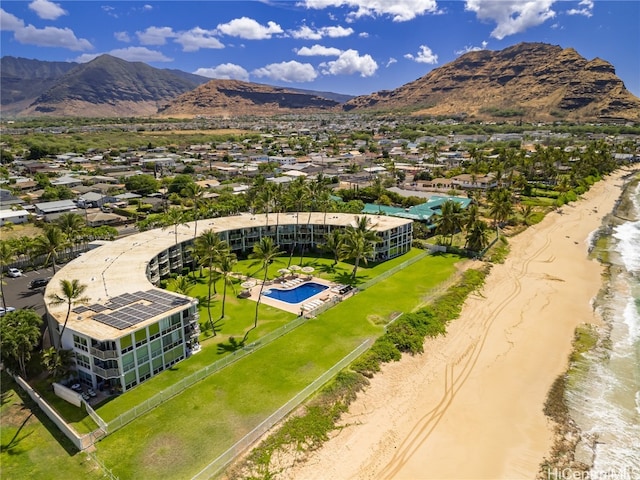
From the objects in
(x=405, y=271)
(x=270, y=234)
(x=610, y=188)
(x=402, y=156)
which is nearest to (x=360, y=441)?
(x=405, y=271)

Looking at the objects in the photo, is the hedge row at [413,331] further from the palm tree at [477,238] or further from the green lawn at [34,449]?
the green lawn at [34,449]

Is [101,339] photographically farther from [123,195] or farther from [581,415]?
[123,195]

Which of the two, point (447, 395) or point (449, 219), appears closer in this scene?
point (447, 395)

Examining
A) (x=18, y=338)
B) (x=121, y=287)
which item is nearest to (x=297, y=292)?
(x=121, y=287)

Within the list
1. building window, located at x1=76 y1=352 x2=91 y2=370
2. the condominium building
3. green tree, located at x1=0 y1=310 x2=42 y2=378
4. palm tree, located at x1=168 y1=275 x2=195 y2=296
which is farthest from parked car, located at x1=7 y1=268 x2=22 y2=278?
building window, located at x1=76 y1=352 x2=91 y2=370

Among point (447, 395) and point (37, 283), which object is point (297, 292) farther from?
point (37, 283)

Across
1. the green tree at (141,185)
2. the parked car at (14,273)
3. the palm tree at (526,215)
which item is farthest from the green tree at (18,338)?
the green tree at (141,185)
